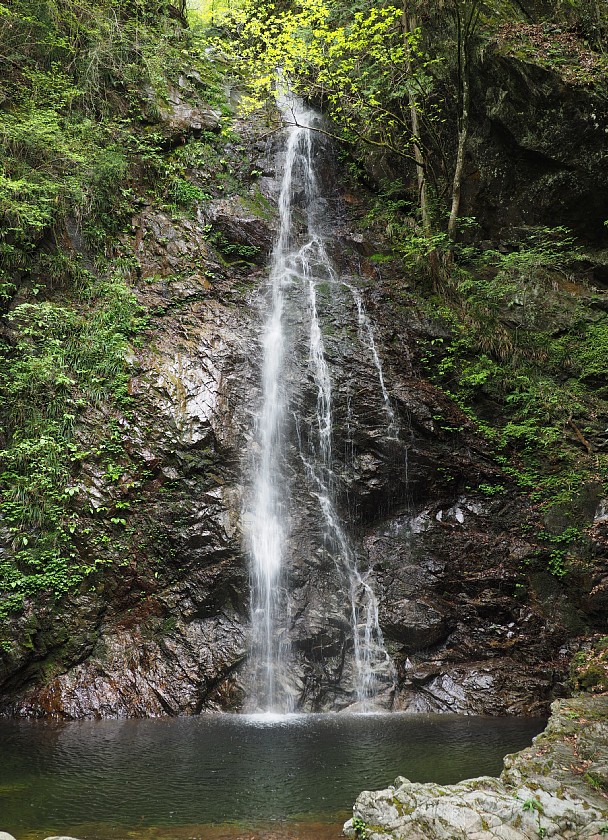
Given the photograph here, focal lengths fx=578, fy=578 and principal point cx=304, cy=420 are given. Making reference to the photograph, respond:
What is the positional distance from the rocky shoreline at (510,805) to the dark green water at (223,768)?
1.76 ft

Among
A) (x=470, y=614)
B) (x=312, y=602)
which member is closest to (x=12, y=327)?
(x=312, y=602)

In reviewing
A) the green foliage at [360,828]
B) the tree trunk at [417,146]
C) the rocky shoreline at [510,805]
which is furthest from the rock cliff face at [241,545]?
the green foliage at [360,828]

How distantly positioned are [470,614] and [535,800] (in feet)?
17.3

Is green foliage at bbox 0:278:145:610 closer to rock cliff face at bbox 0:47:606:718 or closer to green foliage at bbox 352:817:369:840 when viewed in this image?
rock cliff face at bbox 0:47:606:718

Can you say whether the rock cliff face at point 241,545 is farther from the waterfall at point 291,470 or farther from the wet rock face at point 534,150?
the wet rock face at point 534,150

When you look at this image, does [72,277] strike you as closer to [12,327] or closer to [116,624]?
[12,327]

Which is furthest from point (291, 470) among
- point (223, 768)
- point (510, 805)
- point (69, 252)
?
point (510, 805)

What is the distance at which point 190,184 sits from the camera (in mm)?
13406

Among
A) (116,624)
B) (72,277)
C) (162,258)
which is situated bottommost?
(116,624)

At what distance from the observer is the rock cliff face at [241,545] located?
8.30 metres

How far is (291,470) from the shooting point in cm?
1027

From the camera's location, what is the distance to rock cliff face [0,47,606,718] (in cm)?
830

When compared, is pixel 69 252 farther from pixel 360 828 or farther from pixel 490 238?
pixel 360 828

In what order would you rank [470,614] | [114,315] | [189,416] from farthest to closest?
[114,315] → [189,416] → [470,614]
